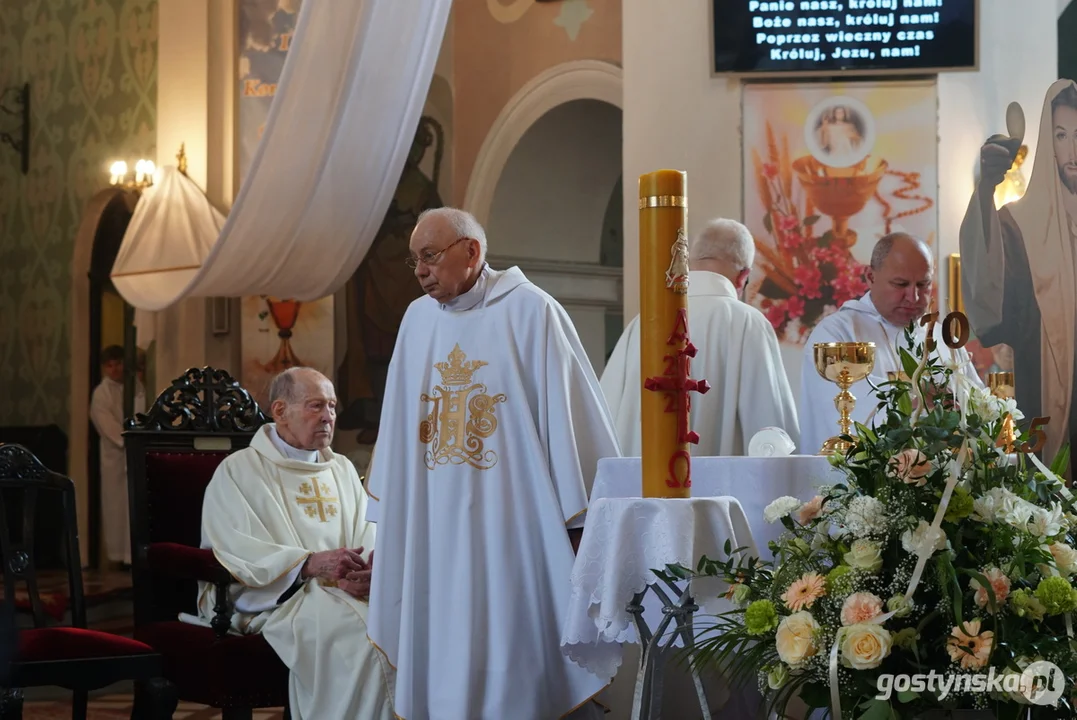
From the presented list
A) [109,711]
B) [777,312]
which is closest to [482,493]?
[109,711]

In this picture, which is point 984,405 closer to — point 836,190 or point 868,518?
point 868,518

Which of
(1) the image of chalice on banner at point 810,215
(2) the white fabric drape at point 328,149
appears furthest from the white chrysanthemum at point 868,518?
(1) the image of chalice on banner at point 810,215

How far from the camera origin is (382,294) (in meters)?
10.4

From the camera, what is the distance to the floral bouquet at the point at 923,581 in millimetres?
2502

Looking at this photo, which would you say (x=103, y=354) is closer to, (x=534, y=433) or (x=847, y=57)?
(x=847, y=57)

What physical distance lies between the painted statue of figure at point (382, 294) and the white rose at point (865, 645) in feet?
26.2

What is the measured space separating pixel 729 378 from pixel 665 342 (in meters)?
1.67

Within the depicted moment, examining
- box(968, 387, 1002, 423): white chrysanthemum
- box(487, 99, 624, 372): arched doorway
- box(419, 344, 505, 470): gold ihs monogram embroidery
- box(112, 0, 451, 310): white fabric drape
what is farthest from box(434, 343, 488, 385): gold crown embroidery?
box(487, 99, 624, 372): arched doorway

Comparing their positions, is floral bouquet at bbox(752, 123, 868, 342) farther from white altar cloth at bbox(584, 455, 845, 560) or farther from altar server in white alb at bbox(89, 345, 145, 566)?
altar server in white alb at bbox(89, 345, 145, 566)

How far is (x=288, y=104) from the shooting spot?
6766mm

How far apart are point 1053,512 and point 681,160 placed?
4796 millimetres

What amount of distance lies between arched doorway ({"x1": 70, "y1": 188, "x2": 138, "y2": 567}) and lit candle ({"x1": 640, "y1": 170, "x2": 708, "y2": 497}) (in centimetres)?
1019

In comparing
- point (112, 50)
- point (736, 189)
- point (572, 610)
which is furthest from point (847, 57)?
point (112, 50)

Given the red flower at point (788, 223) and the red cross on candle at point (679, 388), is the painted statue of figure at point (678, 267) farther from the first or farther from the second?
the red flower at point (788, 223)
